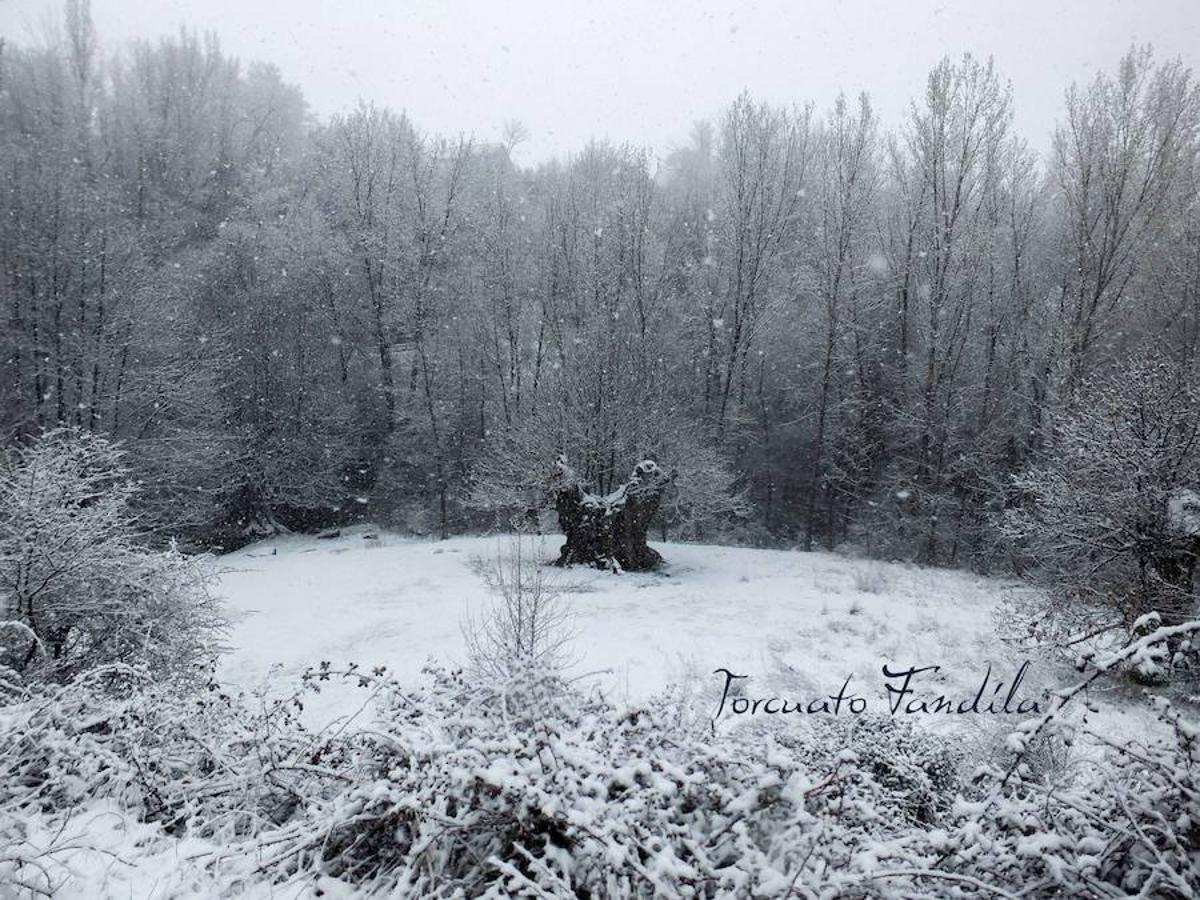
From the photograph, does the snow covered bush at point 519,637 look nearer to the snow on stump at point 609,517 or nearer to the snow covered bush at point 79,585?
the snow covered bush at point 79,585

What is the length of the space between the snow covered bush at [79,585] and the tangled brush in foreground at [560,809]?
2.91 m

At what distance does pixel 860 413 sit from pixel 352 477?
59.1 feet

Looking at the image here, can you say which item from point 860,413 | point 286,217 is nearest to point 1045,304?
point 860,413

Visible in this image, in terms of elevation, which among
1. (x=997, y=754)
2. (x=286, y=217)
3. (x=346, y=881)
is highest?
(x=286, y=217)

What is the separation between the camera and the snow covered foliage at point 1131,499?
26.8 ft

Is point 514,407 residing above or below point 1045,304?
below

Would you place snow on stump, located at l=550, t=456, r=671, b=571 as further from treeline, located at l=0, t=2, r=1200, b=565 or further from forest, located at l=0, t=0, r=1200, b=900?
treeline, located at l=0, t=2, r=1200, b=565

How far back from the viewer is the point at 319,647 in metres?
9.28

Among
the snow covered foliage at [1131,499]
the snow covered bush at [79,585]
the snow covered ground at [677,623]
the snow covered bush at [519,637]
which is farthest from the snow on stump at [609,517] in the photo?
the snow covered bush at [79,585]

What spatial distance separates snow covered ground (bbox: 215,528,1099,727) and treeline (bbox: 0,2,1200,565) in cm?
271

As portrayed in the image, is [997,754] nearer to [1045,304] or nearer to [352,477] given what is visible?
[1045,304]

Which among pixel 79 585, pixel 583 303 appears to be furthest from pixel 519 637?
pixel 583 303

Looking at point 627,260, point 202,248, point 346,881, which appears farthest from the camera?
point 202,248

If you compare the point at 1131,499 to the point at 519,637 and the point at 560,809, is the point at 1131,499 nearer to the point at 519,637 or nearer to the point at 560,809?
the point at 519,637
